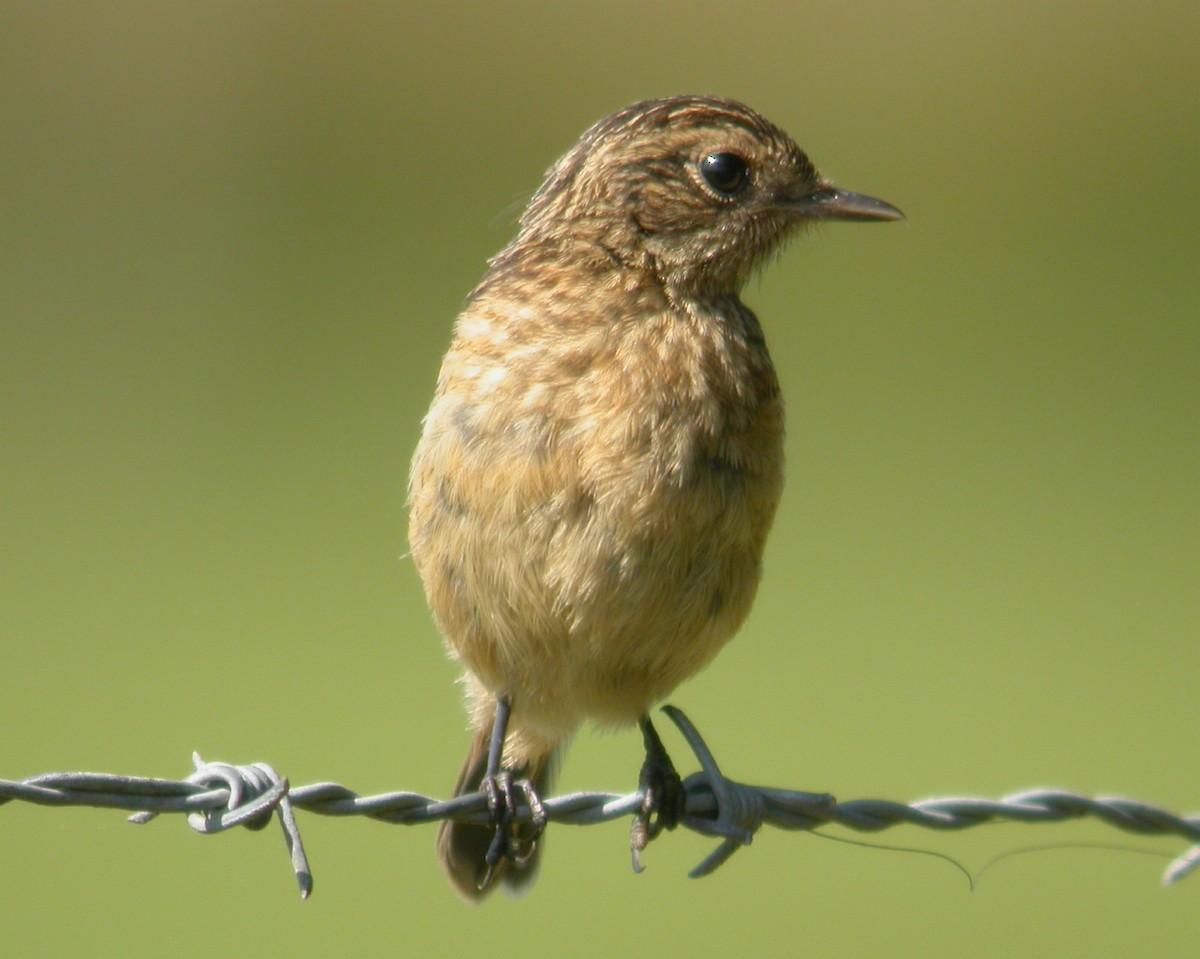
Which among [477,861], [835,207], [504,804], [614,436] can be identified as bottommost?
[477,861]

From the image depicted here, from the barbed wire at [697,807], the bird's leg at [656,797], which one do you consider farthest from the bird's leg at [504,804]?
the barbed wire at [697,807]

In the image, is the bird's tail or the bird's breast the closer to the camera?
the bird's breast

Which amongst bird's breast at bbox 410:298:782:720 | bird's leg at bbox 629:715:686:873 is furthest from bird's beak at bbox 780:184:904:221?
bird's leg at bbox 629:715:686:873

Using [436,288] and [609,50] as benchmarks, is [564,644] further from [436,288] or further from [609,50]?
[609,50]

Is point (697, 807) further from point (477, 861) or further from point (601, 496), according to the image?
point (477, 861)

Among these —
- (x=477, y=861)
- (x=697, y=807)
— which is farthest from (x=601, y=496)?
(x=477, y=861)

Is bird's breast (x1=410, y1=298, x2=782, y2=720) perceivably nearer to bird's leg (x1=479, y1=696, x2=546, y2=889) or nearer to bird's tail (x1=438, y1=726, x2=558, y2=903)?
bird's leg (x1=479, y1=696, x2=546, y2=889)
